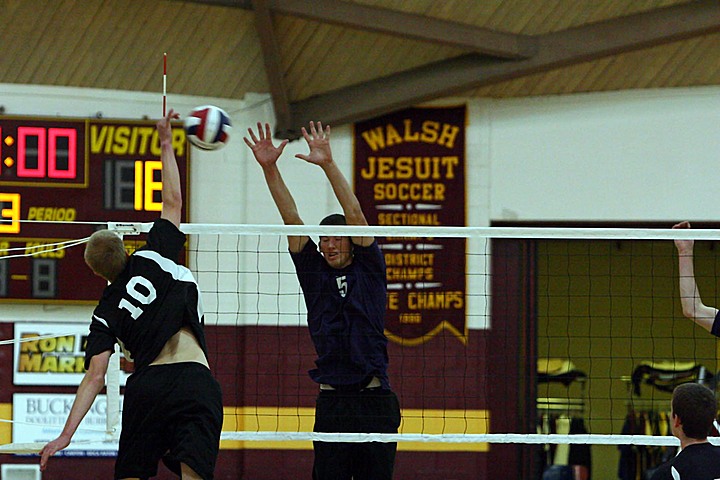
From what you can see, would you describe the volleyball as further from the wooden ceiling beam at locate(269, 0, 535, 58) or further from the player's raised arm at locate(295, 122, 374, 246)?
the wooden ceiling beam at locate(269, 0, 535, 58)

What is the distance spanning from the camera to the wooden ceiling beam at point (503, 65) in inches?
406

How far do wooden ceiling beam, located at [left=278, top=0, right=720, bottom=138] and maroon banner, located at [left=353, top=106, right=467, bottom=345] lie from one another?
1.21 feet

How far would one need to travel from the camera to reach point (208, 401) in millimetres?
5117

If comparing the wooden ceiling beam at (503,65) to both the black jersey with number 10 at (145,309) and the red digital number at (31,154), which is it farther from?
the black jersey with number 10 at (145,309)

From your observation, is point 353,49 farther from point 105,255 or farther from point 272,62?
point 105,255

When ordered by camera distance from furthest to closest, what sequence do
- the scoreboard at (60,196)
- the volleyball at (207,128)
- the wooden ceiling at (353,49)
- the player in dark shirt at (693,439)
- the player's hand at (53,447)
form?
the scoreboard at (60,196)
the wooden ceiling at (353,49)
the volleyball at (207,128)
the player's hand at (53,447)
the player in dark shirt at (693,439)

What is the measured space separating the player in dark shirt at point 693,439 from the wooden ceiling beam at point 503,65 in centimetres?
665

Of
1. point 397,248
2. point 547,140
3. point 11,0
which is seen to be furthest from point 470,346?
point 11,0

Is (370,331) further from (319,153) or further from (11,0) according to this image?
(11,0)

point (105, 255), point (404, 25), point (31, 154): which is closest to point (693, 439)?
point (105, 255)

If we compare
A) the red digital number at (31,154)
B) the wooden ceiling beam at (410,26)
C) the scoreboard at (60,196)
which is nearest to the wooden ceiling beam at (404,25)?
the wooden ceiling beam at (410,26)

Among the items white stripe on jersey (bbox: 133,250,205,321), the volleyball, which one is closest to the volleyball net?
the volleyball

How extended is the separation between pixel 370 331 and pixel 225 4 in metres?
5.81

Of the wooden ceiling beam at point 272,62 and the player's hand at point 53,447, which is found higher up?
the wooden ceiling beam at point 272,62
